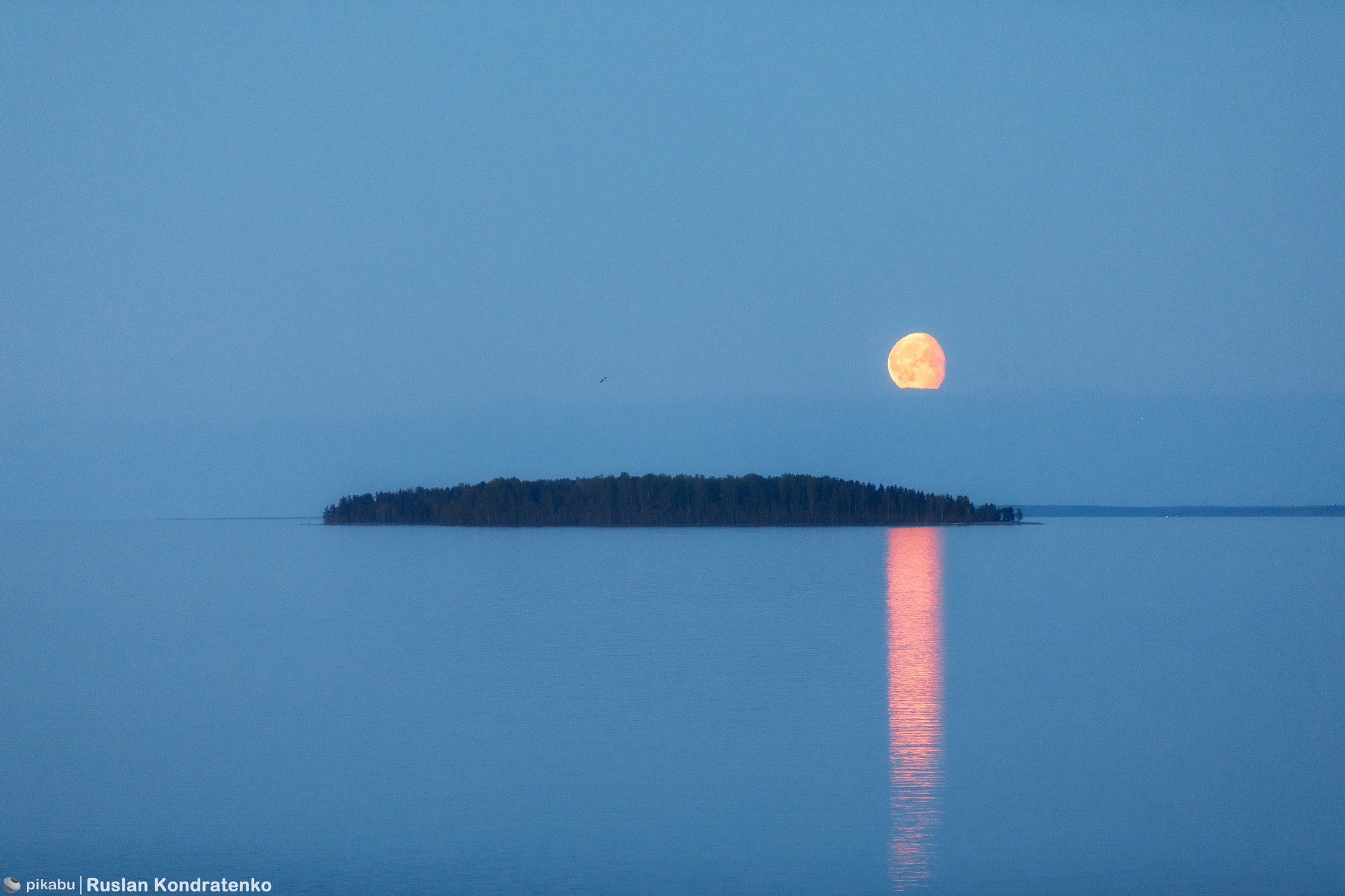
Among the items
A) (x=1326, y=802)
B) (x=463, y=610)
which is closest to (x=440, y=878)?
(x=1326, y=802)

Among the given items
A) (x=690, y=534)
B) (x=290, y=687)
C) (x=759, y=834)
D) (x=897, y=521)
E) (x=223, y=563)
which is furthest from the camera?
(x=897, y=521)

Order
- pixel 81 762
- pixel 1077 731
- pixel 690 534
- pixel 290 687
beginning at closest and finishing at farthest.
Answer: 1. pixel 81 762
2. pixel 1077 731
3. pixel 290 687
4. pixel 690 534

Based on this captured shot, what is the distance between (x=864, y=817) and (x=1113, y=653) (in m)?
9.09

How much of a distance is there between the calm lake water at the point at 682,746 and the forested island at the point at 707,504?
2964 inches

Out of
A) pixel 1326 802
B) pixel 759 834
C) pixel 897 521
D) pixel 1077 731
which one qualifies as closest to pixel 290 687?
pixel 759 834

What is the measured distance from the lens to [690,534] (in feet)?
241

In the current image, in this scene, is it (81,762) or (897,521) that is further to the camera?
(897,521)

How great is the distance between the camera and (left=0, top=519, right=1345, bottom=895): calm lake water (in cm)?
698

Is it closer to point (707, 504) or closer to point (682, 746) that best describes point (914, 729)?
point (682, 746)

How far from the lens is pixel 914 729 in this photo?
10.5 m

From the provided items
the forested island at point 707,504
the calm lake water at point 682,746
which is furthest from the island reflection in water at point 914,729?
the forested island at point 707,504

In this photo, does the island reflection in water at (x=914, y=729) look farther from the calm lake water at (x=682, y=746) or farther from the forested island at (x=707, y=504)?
the forested island at (x=707, y=504)

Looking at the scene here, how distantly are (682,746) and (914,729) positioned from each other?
221 cm

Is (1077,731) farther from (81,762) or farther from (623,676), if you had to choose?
(81,762)
